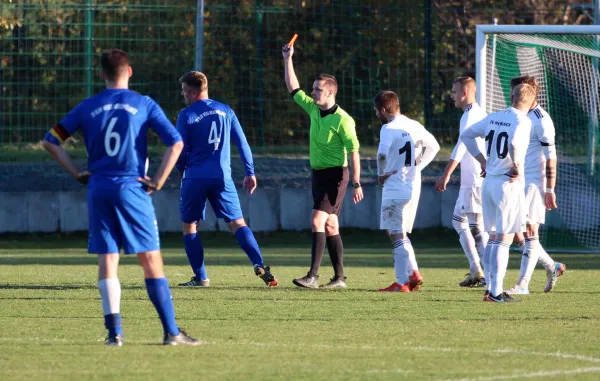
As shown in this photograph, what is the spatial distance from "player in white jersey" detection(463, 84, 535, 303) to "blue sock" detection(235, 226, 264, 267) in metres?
2.40

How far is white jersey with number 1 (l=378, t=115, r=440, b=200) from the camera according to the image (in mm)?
11500

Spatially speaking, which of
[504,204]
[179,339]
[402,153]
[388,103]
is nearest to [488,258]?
[504,204]

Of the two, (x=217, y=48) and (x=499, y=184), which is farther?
(x=217, y=48)

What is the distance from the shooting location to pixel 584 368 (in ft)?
23.2

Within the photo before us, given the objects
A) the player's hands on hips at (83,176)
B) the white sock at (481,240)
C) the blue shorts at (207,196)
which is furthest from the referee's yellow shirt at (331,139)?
the player's hands on hips at (83,176)

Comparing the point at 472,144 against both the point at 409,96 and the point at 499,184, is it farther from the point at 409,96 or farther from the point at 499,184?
the point at 409,96

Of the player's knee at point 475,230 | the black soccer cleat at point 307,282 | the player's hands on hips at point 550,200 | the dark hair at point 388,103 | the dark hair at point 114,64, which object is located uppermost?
the dark hair at point 114,64

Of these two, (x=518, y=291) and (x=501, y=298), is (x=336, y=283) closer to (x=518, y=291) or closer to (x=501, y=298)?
(x=518, y=291)

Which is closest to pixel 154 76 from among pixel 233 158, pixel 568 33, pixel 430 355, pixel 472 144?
pixel 233 158

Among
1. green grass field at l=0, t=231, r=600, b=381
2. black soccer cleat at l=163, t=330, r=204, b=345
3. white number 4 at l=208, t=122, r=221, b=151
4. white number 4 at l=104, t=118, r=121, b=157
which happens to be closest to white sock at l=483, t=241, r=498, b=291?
green grass field at l=0, t=231, r=600, b=381

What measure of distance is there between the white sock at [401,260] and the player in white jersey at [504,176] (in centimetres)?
123

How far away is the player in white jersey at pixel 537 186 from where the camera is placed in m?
11.2

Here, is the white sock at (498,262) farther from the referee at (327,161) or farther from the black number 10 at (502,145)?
the referee at (327,161)

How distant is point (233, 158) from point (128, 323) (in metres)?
12.5
